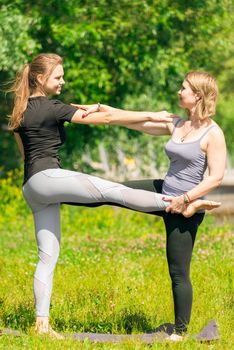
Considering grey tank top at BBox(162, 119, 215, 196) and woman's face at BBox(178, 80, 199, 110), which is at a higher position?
woman's face at BBox(178, 80, 199, 110)

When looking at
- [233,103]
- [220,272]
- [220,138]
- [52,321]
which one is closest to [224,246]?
[220,272]

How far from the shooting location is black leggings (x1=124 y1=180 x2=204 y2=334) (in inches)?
259

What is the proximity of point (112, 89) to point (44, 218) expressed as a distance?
10985 millimetres

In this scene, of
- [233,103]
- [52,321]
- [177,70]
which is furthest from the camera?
[233,103]

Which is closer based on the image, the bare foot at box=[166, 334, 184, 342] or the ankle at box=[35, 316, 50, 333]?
the bare foot at box=[166, 334, 184, 342]

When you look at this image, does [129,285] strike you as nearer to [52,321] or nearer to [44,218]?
[52,321]

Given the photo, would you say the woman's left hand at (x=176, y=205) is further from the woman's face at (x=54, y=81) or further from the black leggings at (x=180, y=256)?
the woman's face at (x=54, y=81)

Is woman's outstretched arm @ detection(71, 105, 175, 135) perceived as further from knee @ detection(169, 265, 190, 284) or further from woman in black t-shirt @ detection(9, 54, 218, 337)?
knee @ detection(169, 265, 190, 284)

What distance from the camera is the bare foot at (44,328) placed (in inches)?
266

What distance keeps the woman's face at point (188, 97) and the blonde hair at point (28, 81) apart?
1063 mm

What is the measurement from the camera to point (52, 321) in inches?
296

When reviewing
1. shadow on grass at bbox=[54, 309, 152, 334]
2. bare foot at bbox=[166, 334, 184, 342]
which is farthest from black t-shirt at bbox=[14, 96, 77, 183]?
bare foot at bbox=[166, 334, 184, 342]

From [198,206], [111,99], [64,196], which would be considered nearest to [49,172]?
[64,196]

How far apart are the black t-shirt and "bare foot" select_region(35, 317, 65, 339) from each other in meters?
1.17
